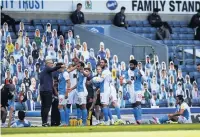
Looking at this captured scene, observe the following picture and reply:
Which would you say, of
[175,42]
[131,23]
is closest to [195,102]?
[175,42]

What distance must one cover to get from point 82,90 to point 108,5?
37.5ft

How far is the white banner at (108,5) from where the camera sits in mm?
27891

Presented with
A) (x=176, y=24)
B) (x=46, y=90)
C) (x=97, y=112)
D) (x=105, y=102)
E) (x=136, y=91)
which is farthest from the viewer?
(x=176, y=24)

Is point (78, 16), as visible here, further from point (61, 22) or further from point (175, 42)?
point (175, 42)

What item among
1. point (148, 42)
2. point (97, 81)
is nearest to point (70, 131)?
point (97, 81)

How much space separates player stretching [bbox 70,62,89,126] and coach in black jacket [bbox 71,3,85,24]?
9.22 m

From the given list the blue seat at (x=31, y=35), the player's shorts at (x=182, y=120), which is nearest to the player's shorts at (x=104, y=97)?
the player's shorts at (x=182, y=120)

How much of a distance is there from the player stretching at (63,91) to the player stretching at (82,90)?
0.31 meters

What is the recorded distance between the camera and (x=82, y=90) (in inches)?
721

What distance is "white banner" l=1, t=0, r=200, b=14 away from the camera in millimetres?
27891

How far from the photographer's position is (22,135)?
12562mm

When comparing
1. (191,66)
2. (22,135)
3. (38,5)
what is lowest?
(22,135)

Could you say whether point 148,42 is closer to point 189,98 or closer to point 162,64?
point 162,64

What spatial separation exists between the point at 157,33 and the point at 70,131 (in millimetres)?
15101
